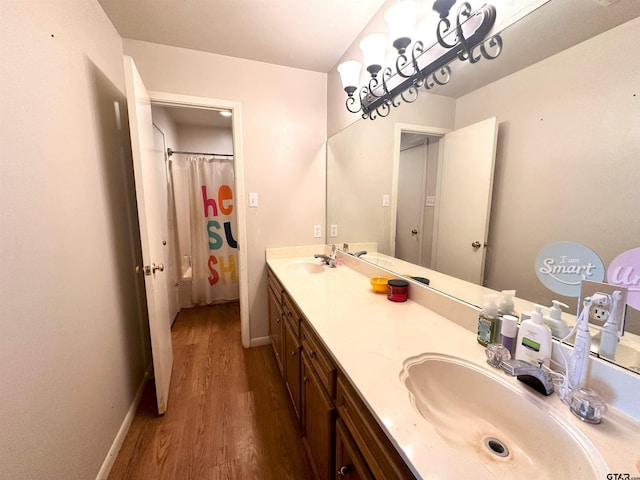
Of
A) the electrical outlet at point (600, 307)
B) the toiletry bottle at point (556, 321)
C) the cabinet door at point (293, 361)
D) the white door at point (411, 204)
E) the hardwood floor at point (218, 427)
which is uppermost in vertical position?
the white door at point (411, 204)

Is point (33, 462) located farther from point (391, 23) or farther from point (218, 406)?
point (391, 23)

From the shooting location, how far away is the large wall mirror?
0.64 meters

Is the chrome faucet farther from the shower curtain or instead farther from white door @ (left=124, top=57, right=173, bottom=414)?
the shower curtain

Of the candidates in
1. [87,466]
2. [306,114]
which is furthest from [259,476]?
[306,114]

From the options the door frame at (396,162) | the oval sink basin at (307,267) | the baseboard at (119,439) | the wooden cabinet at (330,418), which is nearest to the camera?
the wooden cabinet at (330,418)

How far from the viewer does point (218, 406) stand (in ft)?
5.33

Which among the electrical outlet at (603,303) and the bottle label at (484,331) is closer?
the electrical outlet at (603,303)

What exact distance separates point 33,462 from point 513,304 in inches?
64.1

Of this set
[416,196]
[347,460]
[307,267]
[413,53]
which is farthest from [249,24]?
[347,460]

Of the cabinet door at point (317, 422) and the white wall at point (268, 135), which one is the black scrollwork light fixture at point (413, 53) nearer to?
the white wall at point (268, 135)

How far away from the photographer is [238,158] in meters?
2.03

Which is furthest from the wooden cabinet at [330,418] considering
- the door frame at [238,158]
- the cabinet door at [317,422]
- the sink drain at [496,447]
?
the door frame at [238,158]

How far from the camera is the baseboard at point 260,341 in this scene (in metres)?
2.32

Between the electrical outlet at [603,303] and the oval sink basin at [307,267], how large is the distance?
60.9 inches
